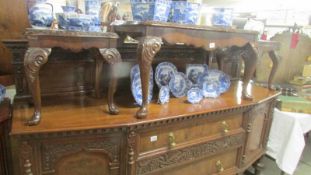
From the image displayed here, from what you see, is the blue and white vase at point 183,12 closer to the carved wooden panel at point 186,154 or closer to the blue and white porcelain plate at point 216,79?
the blue and white porcelain plate at point 216,79

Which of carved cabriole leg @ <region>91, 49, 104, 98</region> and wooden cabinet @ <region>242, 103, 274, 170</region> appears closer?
carved cabriole leg @ <region>91, 49, 104, 98</region>

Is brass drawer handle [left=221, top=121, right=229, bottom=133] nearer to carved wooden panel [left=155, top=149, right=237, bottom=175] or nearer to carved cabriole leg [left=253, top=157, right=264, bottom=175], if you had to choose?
carved wooden panel [left=155, top=149, right=237, bottom=175]

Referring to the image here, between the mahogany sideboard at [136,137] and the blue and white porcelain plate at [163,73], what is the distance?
0.14m

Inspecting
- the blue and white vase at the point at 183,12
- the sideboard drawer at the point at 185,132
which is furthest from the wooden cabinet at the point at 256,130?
the blue and white vase at the point at 183,12

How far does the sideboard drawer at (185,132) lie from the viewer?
1116 mm

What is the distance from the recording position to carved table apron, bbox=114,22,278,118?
102 centimetres

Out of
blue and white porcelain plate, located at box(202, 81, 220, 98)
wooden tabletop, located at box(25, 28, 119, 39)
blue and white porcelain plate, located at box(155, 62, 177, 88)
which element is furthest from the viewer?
blue and white porcelain plate, located at box(202, 81, 220, 98)

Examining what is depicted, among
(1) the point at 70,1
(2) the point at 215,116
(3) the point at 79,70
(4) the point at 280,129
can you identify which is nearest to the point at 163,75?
(2) the point at 215,116

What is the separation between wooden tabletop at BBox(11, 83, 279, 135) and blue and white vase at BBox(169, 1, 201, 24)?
460 millimetres

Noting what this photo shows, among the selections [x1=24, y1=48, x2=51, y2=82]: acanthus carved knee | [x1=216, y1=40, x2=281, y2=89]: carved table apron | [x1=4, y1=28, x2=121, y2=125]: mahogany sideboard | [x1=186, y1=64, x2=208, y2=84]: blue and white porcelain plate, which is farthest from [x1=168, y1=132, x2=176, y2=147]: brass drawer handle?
[x1=216, y1=40, x2=281, y2=89]: carved table apron

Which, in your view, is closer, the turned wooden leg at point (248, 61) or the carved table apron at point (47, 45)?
the carved table apron at point (47, 45)

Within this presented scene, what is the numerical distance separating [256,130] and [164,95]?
0.81m

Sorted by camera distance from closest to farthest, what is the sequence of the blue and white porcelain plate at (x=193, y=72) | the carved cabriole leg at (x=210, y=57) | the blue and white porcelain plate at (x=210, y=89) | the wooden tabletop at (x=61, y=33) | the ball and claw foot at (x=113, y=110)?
the wooden tabletop at (x=61, y=33) → the ball and claw foot at (x=113, y=110) → the blue and white porcelain plate at (x=210, y=89) → the blue and white porcelain plate at (x=193, y=72) → the carved cabriole leg at (x=210, y=57)

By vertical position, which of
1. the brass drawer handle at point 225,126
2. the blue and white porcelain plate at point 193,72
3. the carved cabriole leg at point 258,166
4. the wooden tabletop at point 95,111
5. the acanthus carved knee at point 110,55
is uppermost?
the acanthus carved knee at point 110,55
